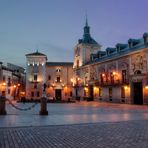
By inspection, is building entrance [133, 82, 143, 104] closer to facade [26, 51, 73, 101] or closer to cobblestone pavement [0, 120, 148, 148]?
cobblestone pavement [0, 120, 148, 148]

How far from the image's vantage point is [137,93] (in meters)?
38.6

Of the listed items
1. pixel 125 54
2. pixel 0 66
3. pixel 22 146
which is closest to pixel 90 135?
pixel 22 146

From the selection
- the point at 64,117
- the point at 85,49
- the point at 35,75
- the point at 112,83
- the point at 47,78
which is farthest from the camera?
the point at 47,78

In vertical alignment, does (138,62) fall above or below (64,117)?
above

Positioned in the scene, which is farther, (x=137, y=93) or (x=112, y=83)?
(x=112, y=83)

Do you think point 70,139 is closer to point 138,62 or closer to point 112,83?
point 138,62

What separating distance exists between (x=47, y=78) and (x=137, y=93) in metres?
34.2

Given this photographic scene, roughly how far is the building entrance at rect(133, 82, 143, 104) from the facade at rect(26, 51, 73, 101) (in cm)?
2885

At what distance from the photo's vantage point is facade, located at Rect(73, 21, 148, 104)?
37.6m

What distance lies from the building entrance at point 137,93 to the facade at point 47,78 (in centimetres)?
2885

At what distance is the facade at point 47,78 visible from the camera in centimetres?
6681

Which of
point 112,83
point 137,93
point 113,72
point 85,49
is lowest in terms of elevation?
point 137,93

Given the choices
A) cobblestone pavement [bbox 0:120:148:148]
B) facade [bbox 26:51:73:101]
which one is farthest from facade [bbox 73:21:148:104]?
cobblestone pavement [bbox 0:120:148:148]

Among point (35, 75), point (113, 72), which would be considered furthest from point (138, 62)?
point (35, 75)
